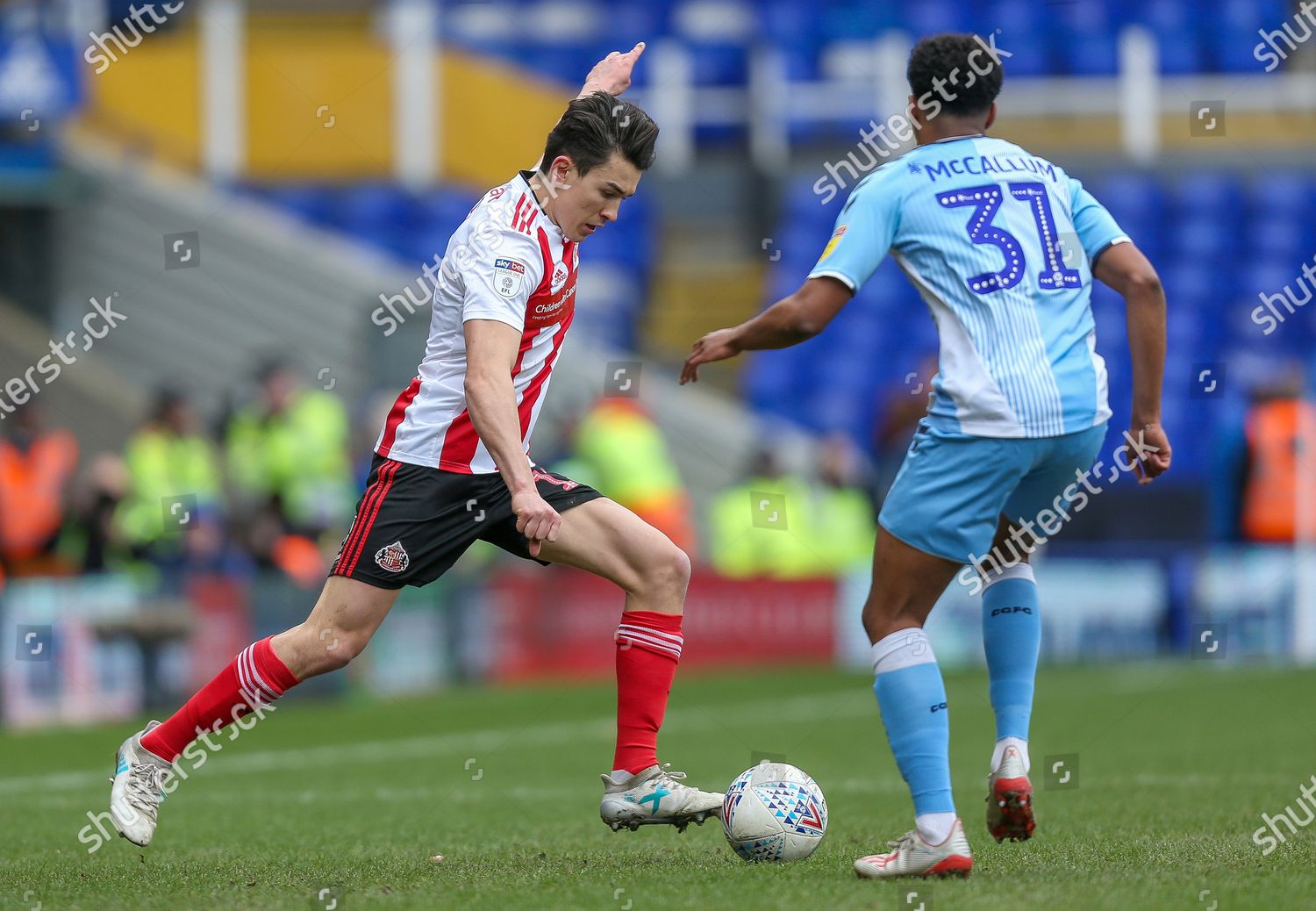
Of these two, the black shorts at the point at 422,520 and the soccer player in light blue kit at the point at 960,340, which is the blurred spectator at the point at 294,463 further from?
the soccer player in light blue kit at the point at 960,340

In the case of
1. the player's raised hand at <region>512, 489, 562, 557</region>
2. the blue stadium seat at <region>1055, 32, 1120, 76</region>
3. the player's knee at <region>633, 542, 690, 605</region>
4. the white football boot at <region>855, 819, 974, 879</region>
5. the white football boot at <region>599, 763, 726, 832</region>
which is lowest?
the white football boot at <region>599, 763, 726, 832</region>

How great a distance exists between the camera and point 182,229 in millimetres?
18844

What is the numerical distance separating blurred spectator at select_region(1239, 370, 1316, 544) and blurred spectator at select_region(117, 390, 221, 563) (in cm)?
792

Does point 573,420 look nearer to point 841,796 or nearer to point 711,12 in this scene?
point 841,796

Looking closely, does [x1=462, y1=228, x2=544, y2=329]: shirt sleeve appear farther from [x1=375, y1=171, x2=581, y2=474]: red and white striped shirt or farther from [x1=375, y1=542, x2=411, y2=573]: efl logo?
[x1=375, y1=542, x2=411, y2=573]: efl logo

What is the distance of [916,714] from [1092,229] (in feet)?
4.66

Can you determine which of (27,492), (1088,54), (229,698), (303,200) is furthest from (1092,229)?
(1088,54)

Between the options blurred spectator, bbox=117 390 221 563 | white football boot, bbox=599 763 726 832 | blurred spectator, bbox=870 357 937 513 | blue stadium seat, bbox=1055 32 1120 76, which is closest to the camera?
white football boot, bbox=599 763 726 832

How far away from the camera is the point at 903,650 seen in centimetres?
525

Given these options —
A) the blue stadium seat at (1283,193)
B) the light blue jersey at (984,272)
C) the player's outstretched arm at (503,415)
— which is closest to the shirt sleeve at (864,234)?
the light blue jersey at (984,272)

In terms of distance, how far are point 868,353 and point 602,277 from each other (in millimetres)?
2898

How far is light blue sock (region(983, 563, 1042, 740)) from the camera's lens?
5734 millimetres

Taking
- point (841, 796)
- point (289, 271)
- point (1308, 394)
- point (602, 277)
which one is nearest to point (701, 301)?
point (602, 277)

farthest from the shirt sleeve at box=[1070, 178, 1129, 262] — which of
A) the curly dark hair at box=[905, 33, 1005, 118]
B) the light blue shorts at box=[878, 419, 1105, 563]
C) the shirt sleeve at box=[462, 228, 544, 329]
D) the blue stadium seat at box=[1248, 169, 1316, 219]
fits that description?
the blue stadium seat at box=[1248, 169, 1316, 219]
